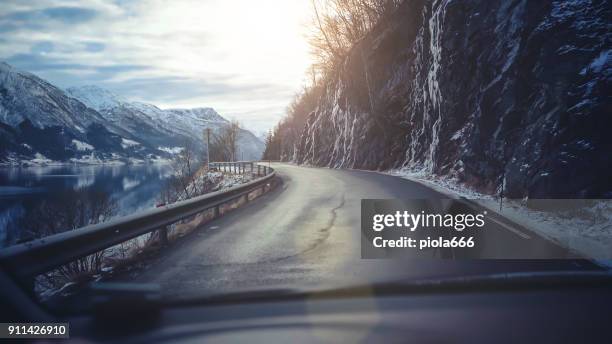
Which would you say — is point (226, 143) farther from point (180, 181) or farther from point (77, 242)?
point (77, 242)

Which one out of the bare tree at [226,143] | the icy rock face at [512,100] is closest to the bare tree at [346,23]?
the icy rock face at [512,100]

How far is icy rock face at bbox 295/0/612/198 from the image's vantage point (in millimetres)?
11312

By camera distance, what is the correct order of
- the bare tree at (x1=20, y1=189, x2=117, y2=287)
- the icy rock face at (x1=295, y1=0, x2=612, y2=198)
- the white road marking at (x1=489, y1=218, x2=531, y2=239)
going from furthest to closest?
the bare tree at (x1=20, y1=189, x2=117, y2=287)
the icy rock face at (x1=295, y1=0, x2=612, y2=198)
the white road marking at (x1=489, y1=218, x2=531, y2=239)

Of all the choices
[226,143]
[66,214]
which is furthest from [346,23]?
[226,143]

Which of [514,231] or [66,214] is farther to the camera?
[66,214]

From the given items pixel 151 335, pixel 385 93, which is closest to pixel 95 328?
pixel 151 335

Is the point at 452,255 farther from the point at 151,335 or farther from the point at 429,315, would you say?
the point at 151,335

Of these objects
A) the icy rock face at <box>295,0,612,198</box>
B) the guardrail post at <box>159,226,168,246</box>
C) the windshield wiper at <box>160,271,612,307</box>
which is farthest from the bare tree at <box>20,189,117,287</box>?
the windshield wiper at <box>160,271,612,307</box>

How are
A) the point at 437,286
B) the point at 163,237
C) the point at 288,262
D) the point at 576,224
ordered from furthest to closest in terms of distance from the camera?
the point at 576,224
the point at 163,237
the point at 288,262
the point at 437,286

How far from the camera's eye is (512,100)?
1598cm

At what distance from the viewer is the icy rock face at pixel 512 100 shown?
1131 centimetres

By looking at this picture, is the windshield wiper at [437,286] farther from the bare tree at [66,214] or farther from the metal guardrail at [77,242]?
the bare tree at [66,214]

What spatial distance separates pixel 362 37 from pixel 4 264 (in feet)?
151

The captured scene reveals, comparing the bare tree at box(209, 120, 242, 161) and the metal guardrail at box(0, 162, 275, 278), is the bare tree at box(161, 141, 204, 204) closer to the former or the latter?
the bare tree at box(209, 120, 242, 161)
